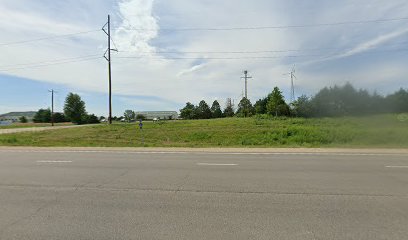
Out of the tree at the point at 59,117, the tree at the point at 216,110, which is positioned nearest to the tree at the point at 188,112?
the tree at the point at 216,110

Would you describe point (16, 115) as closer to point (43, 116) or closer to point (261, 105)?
point (43, 116)

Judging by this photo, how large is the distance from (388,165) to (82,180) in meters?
10.6

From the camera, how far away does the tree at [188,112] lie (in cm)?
12026

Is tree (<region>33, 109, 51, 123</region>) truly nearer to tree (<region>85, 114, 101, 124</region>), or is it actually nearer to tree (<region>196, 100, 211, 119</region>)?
tree (<region>85, 114, 101, 124</region>)

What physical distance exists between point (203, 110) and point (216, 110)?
6.81m

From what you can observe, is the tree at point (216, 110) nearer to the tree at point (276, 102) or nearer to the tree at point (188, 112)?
the tree at point (188, 112)

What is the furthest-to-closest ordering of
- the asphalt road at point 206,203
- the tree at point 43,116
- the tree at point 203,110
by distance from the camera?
1. the tree at point 203,110
2. the tree at point 43,116
3. the asphalt road at point 206,203

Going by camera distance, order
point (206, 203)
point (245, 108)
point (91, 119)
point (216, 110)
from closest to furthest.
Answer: point (206, 203) < point (91, 119) < point (245, 108) < point (216, 110)

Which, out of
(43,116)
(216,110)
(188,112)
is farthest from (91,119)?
(216,110)

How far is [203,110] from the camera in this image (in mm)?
122688

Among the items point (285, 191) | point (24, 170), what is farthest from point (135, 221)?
point (24, 170)

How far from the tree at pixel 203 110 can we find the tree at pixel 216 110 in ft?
7.04

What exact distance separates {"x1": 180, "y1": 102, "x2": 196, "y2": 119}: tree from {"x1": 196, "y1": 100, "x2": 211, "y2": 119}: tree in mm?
2502

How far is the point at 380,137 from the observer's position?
16.7 meters
